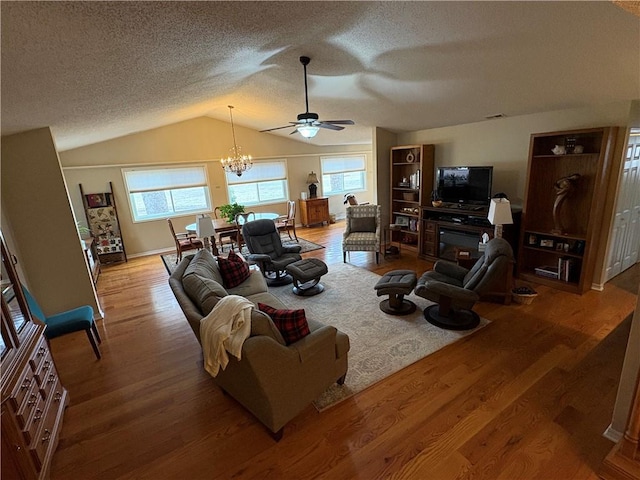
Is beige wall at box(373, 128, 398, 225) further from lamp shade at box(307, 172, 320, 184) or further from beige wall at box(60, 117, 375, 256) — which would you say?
lamp shade at box(307, 172, 320, 184)

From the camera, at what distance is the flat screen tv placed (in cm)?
473

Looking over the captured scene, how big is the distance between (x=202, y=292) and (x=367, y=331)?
185cm

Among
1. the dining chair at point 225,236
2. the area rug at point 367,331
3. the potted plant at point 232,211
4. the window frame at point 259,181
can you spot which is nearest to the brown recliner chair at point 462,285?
the area rug at point 367,331

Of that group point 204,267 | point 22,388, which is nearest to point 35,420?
point 22,388

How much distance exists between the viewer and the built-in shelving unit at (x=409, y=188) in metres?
5.70

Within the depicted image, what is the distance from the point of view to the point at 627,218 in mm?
4180

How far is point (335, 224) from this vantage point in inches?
366

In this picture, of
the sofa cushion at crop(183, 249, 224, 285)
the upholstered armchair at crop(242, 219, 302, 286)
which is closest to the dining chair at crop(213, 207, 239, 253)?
the upholstered armchair at crop(242, 219, 302, 286)

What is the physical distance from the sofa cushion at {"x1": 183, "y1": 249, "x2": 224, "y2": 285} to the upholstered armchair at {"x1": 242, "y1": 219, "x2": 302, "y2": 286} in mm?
1008

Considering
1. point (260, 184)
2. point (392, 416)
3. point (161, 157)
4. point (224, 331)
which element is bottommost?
point (392, 416)

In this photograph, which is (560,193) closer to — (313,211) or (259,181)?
(313,211)

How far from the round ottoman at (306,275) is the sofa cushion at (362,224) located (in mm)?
1583

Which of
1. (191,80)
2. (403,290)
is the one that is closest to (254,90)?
(191,80)

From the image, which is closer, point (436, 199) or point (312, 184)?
point (436, 199)
